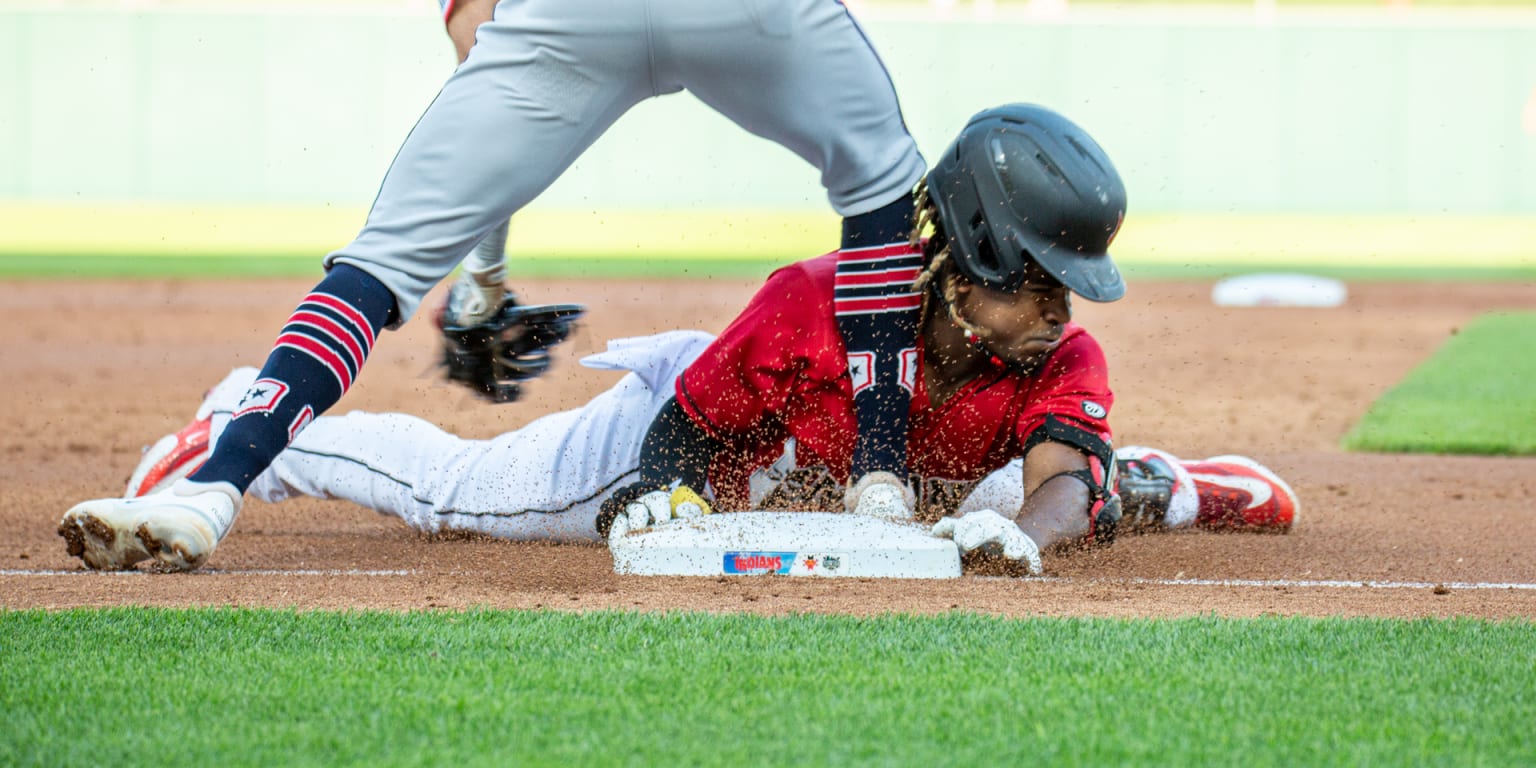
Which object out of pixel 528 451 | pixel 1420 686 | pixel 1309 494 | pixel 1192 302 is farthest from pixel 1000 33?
pixel 1420 686

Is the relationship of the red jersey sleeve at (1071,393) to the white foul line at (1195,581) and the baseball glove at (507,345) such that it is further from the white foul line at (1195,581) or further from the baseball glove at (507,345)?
the baseball glove at (507,345)

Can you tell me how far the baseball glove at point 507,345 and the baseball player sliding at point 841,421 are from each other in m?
0.14

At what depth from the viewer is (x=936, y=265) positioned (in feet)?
11.3

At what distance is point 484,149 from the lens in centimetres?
292

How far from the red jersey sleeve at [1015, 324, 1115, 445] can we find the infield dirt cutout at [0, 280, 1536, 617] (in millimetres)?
320

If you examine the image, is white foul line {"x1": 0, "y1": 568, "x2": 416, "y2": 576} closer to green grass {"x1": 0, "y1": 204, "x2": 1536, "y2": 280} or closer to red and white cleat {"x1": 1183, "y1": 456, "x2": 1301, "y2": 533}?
red and white cleat {"x1": 1183, "y1": 456, "x2": 1301, "y2": 533}

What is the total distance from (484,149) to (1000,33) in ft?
59.4

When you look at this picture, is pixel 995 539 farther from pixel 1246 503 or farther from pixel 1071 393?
pixel 1246 503

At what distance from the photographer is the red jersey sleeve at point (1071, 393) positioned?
11.5 ft

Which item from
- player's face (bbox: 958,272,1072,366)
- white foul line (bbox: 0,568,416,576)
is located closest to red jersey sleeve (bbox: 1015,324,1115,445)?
player's face (bbox: 958,272,1072,366)

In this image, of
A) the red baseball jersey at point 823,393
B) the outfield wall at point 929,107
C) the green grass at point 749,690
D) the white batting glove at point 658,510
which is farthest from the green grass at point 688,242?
the green grass at point 749,690

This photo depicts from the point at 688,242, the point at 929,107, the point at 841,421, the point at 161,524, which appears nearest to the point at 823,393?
the point at 841,421

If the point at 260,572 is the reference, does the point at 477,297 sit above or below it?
above

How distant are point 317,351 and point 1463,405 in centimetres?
601
